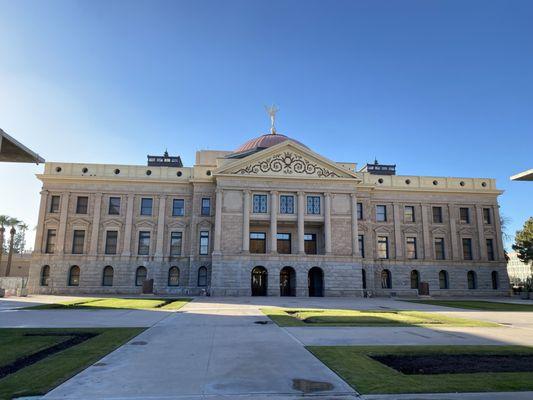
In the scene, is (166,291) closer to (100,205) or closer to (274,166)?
(100,205)

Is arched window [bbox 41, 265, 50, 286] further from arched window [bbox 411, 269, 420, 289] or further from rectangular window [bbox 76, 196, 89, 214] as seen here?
arched window [bbox 411, 269, 420, 289]

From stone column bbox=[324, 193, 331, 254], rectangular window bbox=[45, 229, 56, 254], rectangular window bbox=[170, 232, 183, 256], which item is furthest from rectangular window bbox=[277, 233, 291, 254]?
rectangular window bbox=[45, 229, 56, 254]

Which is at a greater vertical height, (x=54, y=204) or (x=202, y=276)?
(x=54, y=204)

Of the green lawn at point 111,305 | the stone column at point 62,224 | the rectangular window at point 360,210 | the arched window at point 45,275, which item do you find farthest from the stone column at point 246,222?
the arched window at point 45,275

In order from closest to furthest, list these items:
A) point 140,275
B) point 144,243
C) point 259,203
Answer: point 259,203
point 140,275
point 144,243

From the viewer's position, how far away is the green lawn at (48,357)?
7.28 m

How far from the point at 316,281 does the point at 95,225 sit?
2532cm

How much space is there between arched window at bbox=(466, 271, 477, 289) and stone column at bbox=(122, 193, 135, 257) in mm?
40272

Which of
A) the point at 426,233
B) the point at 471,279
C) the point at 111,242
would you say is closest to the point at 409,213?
the point at 426,233

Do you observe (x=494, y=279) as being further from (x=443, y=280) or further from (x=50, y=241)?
(x=50, y=241)

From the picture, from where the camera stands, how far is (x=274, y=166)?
1708 inches

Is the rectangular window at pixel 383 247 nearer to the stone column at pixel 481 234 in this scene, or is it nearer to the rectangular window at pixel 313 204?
the rectangular window at pixel 313 204

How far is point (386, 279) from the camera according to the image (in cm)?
4766

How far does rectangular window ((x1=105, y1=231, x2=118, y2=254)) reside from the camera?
44844mm
